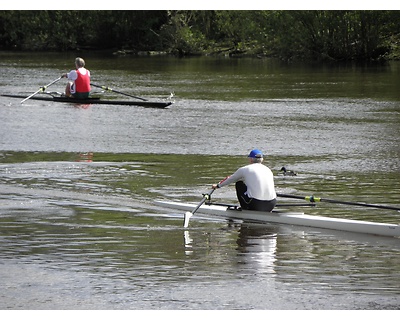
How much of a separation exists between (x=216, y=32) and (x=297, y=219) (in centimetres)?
6980

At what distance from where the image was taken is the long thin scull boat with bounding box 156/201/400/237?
1500 centimetres

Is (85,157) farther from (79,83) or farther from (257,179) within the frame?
(79,83)

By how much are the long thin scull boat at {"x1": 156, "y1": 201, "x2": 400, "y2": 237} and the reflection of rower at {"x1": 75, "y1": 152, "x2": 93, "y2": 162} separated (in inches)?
264

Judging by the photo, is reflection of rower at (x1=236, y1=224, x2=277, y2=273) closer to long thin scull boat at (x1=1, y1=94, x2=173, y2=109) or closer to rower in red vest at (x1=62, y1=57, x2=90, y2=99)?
rower in red vest at (x1=62, y1=57, x2=90, y2=99)

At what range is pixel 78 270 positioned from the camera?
12969mm

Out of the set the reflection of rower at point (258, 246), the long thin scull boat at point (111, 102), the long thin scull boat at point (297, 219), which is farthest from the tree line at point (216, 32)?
the reflection of rower at point (258, 246)

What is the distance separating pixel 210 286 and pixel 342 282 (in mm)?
1561

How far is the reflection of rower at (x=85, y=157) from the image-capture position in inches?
933

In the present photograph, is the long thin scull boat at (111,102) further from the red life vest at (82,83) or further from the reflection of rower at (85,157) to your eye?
the reflection of rower at (85,157)

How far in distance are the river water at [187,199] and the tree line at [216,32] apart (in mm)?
26240

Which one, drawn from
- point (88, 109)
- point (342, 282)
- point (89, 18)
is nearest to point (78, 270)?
point (342, 282)

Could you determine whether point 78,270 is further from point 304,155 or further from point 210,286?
point 304,155

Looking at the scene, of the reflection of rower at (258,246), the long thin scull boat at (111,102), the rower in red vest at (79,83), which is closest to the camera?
the reflection of rower at (258,246)

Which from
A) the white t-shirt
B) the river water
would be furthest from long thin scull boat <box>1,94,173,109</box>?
the white t-shirt
